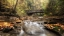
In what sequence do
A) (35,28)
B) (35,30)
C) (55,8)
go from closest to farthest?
(35,30) → (35,28) → (55,8)

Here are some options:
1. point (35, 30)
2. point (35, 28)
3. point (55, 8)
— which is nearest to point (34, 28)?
point (35, 28)

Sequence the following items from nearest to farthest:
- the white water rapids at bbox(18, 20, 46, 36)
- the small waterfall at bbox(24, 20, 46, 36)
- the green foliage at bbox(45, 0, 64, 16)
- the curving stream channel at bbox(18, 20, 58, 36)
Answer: the curving stream channel at bbox(18, 20, 58, 36) → the white water rapids at bbox(18, 20, 46, 36) → the small waterfall at bbox(24, 20, 46, 36) → the green foliage at bbox(45, 0, 64, 16)

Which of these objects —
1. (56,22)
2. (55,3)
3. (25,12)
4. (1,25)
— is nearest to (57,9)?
(55,3)

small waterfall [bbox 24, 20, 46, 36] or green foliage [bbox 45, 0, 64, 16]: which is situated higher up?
green foliage [bbox 45, 0, 64, 16]

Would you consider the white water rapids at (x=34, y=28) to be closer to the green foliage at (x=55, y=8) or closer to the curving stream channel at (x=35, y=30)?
the curving stream channel at (x=35, y=30)

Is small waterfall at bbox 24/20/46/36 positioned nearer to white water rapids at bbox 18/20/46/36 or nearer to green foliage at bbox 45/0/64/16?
white water rapids at bbox 18/20/46/36

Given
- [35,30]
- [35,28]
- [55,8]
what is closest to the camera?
[35,30]

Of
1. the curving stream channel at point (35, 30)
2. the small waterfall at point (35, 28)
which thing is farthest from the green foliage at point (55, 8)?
the curving stream channel at point (35, 30)

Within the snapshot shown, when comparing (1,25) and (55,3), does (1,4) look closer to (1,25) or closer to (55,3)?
(1,25)

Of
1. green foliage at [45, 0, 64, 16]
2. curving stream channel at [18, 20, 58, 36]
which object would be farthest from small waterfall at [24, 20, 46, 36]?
green foliage at [45, 0, 64, 16]

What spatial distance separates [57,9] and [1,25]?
20.0ft

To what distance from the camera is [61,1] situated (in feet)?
40.4

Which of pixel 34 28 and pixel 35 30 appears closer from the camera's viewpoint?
pixel 35 30

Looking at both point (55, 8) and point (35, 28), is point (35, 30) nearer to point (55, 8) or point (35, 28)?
point (35, 28)
